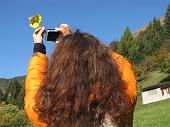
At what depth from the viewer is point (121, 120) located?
10.4ft

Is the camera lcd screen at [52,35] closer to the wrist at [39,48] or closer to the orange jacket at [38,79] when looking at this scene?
the wrist at [39,48]

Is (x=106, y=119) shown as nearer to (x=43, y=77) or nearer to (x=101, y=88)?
(x=101, y=88)

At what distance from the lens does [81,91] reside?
3.10 metres

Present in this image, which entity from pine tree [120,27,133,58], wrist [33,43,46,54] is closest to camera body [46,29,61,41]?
wrist [33,43,46,54]

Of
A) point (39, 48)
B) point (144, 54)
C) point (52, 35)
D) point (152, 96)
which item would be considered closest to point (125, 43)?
point (144, 54)

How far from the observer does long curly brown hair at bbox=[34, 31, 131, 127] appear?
3082 millimetres

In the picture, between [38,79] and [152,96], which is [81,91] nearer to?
[38,79]

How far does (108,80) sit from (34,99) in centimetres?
53

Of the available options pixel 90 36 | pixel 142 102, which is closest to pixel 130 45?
pixel 142 102

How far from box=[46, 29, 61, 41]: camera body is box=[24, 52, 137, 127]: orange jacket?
1.14ft

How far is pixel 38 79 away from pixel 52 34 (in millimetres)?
A: 634

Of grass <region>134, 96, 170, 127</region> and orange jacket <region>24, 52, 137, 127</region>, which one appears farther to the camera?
grass <region>134, 96, 170, 127</region>

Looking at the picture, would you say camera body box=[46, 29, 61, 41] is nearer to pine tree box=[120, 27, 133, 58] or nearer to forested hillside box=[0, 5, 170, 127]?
forested hillside box=[0, 5, 170, 127]

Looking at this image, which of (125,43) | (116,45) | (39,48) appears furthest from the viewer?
(116,45)
